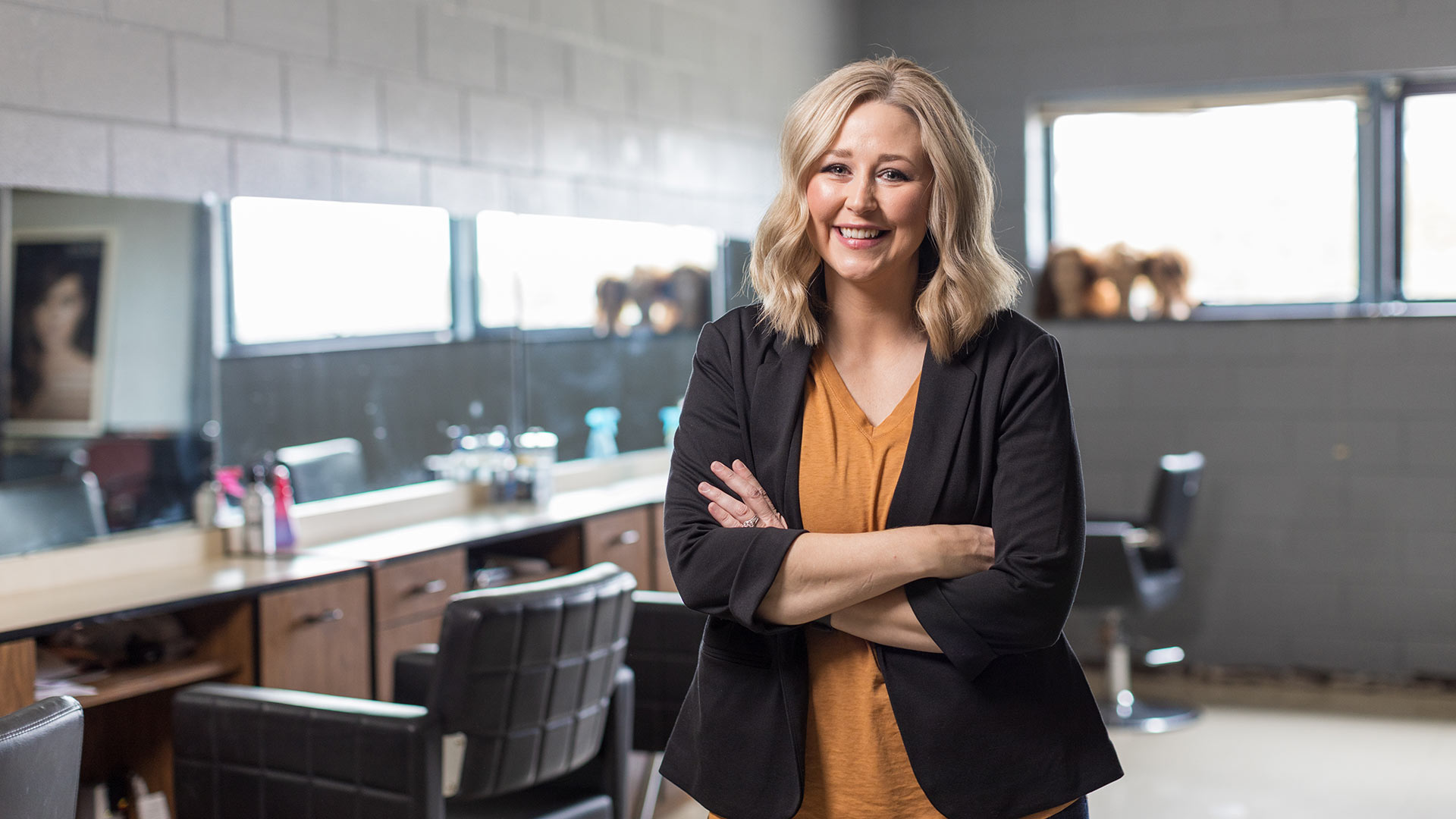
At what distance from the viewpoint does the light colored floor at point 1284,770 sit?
4016 millimetres

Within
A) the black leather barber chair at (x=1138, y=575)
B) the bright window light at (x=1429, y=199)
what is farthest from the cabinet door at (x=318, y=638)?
the bright window light at (x=1429, y=199)

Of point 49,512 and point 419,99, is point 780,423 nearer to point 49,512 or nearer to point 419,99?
point 49,512

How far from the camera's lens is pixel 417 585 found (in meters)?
3.18

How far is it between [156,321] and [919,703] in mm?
2264

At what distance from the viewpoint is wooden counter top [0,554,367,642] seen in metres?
2.44

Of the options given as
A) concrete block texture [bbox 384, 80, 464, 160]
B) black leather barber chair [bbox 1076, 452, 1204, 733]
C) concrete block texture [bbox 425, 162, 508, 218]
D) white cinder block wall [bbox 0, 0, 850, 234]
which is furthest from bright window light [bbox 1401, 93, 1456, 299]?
concrete block texture [bbox 384, 80, 464, 160]

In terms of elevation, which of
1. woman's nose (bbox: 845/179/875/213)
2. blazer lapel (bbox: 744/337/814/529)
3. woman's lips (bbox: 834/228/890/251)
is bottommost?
blazer lapel (bbox: 744/337/814/529)

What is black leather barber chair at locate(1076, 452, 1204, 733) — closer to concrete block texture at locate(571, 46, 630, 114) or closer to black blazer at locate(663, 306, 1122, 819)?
concrete block texture at locate(571, 46, 630, 114)

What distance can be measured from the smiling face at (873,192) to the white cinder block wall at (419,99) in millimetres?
1966

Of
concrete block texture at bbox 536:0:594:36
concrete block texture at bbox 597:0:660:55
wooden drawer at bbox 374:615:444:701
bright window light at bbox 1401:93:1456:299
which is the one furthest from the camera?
bright window light at bbox 1401:93:1456:299

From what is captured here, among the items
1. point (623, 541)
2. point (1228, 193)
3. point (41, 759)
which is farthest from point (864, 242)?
point (1228, 193)

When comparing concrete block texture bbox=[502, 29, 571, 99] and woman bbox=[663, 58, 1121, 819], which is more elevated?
concrete block texture bbox=[502, 29, 571, 99]

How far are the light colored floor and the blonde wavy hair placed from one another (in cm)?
257

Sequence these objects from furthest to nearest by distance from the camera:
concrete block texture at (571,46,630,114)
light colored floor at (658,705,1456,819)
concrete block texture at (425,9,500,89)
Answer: concrete block texture at (571,46,630,114) < light colored floor at (658,705,1456,819) < concrete block texture at (425,9,500,89)
